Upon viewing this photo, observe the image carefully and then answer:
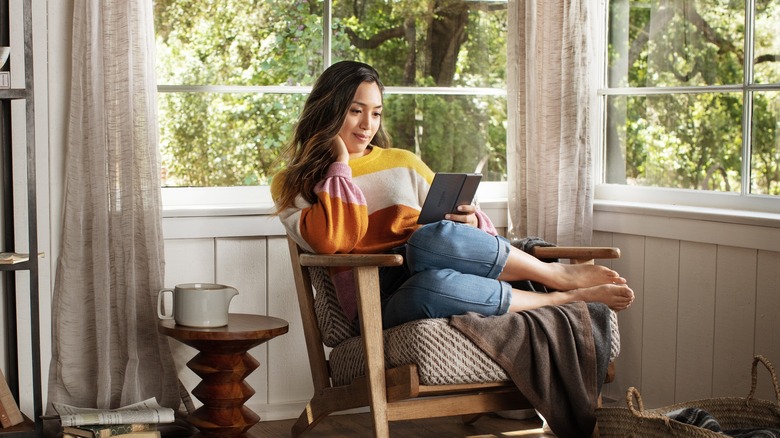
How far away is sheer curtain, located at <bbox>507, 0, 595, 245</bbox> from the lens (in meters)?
3.42

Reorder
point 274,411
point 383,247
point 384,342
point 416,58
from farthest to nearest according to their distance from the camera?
point 416,58 < point 274,411 < point 383,247 < point 384,342

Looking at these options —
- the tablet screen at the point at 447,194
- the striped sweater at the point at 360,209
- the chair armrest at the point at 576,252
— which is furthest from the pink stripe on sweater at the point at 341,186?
the chair armrest at the point at 576,252

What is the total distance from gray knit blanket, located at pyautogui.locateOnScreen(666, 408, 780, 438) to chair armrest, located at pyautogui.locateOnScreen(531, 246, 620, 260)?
478 millimetres

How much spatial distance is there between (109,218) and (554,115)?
58.6 inches

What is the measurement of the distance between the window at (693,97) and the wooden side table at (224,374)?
4.61 feet

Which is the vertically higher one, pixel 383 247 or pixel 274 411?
pixel 383 247

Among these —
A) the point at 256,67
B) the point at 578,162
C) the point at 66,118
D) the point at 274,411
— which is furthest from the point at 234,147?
the point at 578,162

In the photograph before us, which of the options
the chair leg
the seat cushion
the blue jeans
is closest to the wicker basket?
the seat cushion

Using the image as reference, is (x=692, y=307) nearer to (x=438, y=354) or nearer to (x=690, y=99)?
(x=690, y=99)

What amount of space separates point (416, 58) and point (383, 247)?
919 millimetres

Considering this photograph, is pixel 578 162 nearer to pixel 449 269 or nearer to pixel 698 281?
pixel 698 281

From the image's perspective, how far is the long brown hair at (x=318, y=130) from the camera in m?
2.91

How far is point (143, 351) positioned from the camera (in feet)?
10.1

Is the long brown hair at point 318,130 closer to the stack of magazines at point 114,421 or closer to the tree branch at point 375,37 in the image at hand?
the tree branch at point 375,37
